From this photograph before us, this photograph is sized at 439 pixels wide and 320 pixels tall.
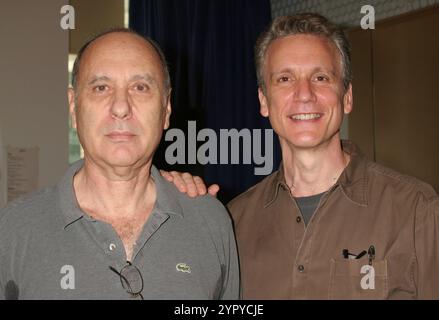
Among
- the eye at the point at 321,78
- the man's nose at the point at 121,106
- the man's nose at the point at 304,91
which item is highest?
the eye at the point at 321,78

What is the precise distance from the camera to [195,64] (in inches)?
119

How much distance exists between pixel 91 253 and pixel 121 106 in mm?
334

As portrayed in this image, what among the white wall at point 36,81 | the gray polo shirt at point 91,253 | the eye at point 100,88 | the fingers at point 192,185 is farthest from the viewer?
the white wall at point 36,81

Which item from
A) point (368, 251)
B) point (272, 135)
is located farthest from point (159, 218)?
point (272, 135)

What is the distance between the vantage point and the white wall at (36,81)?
2.63 metres

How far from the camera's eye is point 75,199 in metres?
1.31

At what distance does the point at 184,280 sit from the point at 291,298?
32 cm

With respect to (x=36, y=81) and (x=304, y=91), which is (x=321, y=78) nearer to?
(x=304, y=91)

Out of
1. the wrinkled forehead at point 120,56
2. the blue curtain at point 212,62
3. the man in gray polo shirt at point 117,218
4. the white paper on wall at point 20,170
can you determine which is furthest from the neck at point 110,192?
the blue curtain at point 212,62

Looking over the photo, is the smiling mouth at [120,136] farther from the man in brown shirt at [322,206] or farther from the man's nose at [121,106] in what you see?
the man in brown shirt at [322,206]

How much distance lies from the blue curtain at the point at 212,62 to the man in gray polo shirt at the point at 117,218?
1.55 meters

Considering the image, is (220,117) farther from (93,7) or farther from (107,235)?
(107,235)

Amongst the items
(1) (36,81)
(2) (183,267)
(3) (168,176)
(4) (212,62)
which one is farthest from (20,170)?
(2) (183,267)

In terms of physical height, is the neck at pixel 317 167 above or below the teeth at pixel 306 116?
below
